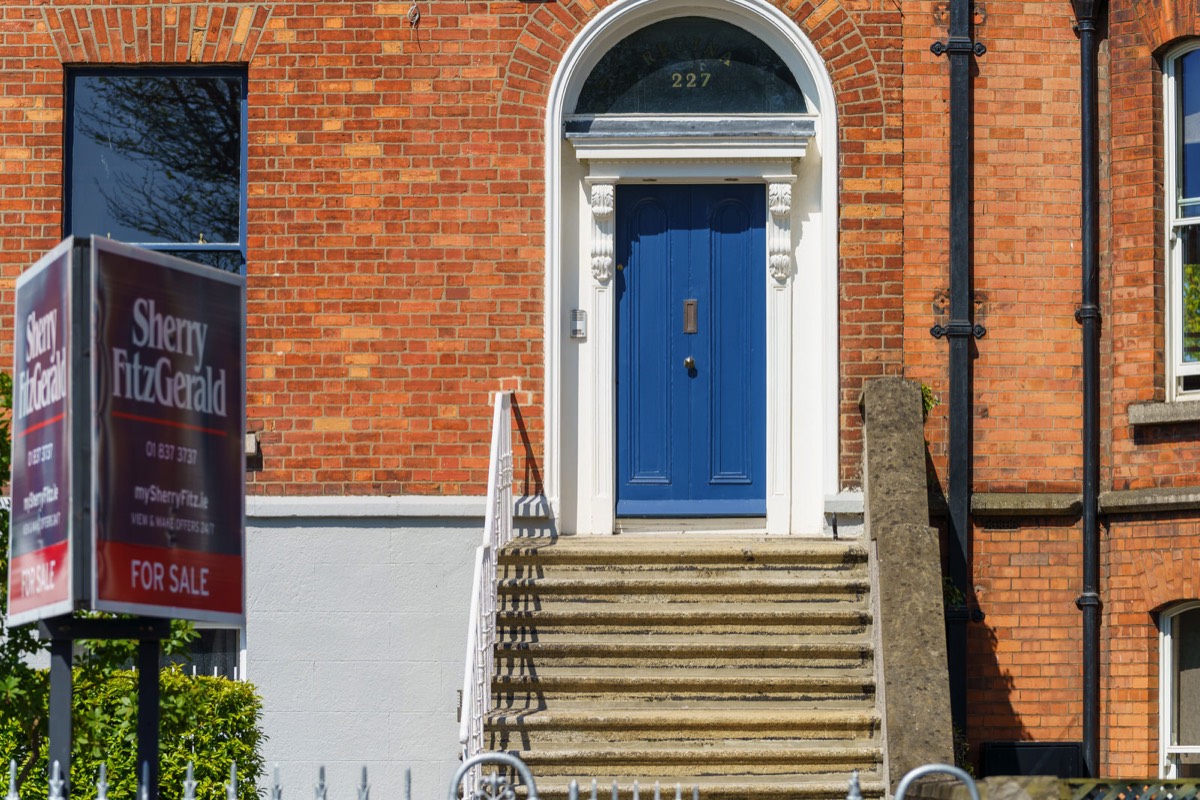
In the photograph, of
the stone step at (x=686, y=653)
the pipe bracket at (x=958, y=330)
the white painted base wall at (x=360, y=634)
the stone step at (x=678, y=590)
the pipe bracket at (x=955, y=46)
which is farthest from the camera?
the pipe bracket at (x=955, y=46)

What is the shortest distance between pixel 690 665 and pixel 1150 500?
10.3 ft

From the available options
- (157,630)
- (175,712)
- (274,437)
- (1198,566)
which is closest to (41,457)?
(157,630)

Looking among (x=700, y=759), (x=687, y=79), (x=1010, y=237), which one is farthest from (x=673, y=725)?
(x=687, y=79)

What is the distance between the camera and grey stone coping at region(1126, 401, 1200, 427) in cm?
1129

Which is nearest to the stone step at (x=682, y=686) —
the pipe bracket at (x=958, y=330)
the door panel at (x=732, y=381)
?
the door panel at (x=732, y=381)

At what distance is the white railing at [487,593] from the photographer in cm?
945

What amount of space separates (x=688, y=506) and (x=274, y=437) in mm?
2707

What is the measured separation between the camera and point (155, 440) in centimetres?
632

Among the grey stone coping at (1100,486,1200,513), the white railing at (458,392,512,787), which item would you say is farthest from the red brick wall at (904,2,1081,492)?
the white railing at (458,392,512,787)

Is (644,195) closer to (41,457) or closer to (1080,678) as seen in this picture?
(1080,678)

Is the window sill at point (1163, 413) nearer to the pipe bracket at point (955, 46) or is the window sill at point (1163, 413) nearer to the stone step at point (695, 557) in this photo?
the stone step at point (695, 557)

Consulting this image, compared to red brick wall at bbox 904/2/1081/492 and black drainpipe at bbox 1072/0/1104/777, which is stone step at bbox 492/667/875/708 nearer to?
black drainpipe at bbox 1072/0/1104/777

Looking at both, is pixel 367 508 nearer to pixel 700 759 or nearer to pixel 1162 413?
pixel 700 759

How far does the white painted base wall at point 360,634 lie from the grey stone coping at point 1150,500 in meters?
3.93
